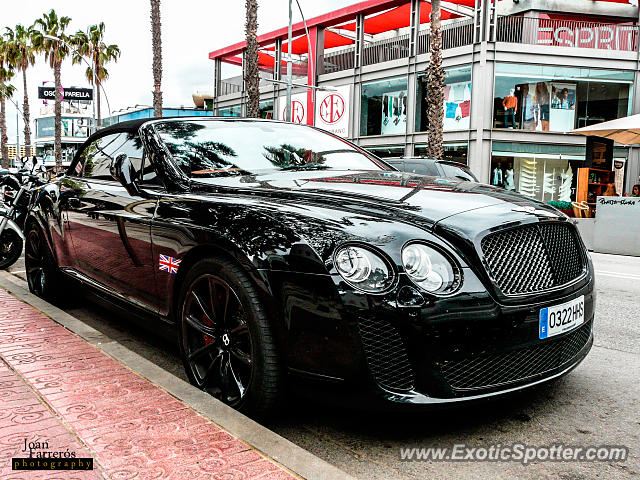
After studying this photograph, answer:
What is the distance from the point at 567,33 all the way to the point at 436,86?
9654 mm

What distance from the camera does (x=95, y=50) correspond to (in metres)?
44.0

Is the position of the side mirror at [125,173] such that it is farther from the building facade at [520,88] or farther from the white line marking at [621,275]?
the building facade at [520,88]

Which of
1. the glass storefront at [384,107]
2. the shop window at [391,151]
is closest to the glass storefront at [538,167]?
the shop window at [391,151]

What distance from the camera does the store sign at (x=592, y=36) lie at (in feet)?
89.6

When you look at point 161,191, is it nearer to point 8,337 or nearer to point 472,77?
point 8,337

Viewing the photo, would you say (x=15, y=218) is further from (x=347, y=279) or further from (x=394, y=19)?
(x=394, y=19)

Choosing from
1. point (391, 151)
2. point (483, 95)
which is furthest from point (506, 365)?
point (391, 151)

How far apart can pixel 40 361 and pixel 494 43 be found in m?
26.6

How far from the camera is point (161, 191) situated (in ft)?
11.8

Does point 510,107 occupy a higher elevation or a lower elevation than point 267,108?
lower

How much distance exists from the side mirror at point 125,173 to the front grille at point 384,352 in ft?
6.54

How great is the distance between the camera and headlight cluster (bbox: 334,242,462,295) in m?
2.43

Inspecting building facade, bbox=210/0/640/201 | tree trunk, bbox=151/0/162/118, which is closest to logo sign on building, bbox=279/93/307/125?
building facade, bbox=210/0/640/201

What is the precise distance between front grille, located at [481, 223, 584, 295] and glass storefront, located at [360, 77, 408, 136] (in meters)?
28.1
